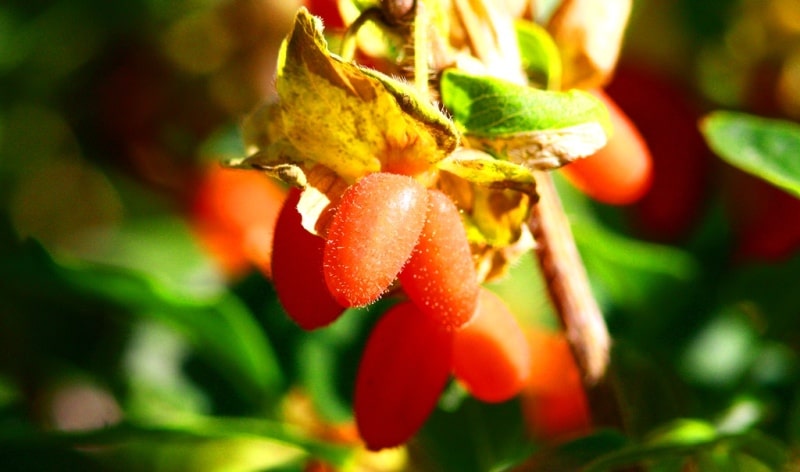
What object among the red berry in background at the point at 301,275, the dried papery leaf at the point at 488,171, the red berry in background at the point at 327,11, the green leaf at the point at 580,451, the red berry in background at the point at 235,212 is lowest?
the red berry in background at the point at 235,212

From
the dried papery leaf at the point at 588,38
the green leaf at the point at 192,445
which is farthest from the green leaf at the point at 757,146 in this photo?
the green leaf at the point at 192,445

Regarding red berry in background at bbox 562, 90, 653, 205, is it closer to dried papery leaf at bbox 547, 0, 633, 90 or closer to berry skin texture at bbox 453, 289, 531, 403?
dried papery leaf at bbox 547, 0, 633, 90

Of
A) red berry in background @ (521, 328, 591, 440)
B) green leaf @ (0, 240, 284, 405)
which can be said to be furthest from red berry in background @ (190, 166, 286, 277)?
red berry in background @ (521, 328, 591, 440)

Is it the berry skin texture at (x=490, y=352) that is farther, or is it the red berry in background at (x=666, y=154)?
the red berry in background at (x=666, y=154)

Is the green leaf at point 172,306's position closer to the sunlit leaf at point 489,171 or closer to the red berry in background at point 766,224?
the sunlit leaf at point 489,171

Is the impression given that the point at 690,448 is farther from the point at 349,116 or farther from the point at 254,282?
the point at 254,282

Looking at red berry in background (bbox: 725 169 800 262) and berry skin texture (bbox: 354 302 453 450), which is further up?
berry skin texture (bbox: 354 302 453 450)
